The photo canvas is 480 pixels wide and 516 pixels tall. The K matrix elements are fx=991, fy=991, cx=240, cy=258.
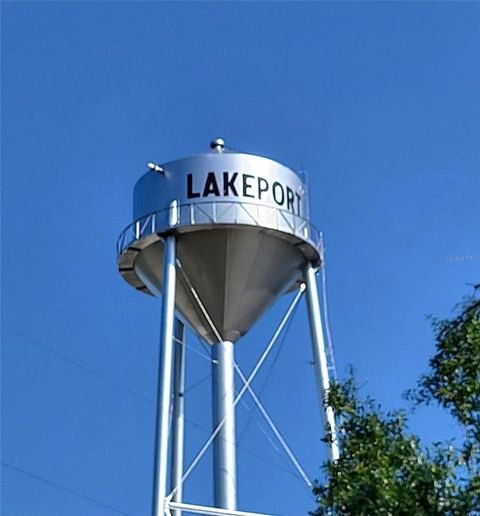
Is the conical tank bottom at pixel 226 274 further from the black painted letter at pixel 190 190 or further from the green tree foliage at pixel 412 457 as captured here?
the green tree foliage at pixel 412 457

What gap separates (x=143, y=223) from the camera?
62.7 ft

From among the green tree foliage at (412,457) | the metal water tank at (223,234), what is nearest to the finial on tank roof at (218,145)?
the metal water tank at (223,234)

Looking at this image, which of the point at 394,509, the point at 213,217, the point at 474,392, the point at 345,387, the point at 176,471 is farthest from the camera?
the point at 176,471

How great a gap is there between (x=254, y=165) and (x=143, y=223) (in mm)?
2430

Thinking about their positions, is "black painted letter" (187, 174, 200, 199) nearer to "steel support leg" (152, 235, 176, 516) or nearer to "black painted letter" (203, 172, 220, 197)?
"black painted letter" (203, 172, 220, 197)

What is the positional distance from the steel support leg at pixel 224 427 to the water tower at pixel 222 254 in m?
0.02

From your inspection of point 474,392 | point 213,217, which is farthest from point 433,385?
point 213,217

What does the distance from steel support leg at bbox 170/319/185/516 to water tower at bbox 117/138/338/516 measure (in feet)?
0.09

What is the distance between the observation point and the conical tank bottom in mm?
18797

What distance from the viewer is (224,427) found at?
1933 centimetres

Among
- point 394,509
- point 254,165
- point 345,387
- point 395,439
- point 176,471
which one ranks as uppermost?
point 254,165

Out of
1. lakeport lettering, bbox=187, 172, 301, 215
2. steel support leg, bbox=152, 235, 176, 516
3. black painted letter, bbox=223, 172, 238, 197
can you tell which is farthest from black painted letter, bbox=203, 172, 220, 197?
steel support leg, bbox=152, 235, 176, 516

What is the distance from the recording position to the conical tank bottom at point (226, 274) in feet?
61.7

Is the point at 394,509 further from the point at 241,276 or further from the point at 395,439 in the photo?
the point at 241,276
